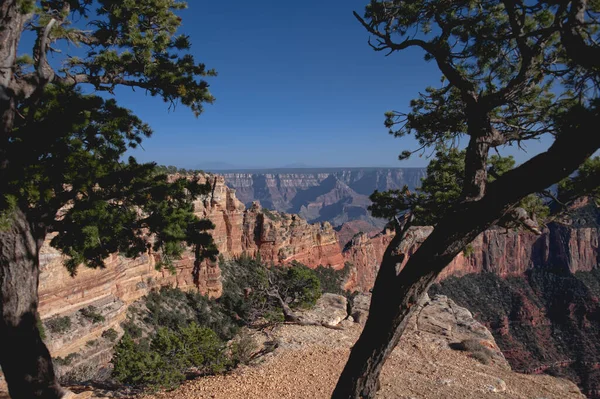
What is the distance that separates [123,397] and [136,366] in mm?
896

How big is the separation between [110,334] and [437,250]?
21.8 m

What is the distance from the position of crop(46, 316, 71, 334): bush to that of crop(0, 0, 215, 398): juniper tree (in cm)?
1568

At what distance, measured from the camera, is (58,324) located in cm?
1817

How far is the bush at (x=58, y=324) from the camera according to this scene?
17766mm

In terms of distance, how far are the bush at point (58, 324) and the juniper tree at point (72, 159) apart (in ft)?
51.5

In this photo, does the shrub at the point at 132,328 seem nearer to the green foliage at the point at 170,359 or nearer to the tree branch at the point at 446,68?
the green foliage at the point at 170,359

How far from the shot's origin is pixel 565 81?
362 centimetres

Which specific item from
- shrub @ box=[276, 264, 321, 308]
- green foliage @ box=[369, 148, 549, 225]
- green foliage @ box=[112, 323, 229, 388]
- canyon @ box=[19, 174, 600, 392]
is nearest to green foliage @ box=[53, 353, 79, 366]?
canyon @ box=[19, 174, 600, 392]

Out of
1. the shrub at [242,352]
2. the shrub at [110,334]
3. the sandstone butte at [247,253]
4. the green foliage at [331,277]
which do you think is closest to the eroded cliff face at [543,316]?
the sandstone butte at [247,253]

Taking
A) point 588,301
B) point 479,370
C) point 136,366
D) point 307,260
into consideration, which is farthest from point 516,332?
point 136,366

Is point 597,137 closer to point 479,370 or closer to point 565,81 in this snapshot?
point 565,81

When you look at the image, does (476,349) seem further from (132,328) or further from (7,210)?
(132,328)

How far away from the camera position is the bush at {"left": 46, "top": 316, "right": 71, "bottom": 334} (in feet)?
58.3

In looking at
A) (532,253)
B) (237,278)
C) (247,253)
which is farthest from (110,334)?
(532,253)
